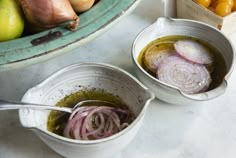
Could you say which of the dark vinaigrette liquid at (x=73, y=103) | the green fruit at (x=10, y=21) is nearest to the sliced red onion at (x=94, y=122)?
the dark vinaigrette liquid at (x=73, y=103)

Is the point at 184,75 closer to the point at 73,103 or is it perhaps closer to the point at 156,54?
the point at 156,54

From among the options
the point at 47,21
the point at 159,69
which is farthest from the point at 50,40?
the point at 159,69

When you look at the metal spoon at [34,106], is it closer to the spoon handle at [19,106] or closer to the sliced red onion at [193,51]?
the spoon handle at [19,106]

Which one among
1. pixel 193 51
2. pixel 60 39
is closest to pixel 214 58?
pixel 193 51

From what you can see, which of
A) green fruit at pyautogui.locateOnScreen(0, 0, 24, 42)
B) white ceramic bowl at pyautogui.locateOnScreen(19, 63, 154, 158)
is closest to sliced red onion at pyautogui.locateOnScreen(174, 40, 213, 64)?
white ceramic bowl at pyautogui.locateOnScreen(19, 63, 154, 158)

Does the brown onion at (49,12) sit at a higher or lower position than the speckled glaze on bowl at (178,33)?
higher

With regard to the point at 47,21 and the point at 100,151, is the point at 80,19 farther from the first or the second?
the point at 100,151
